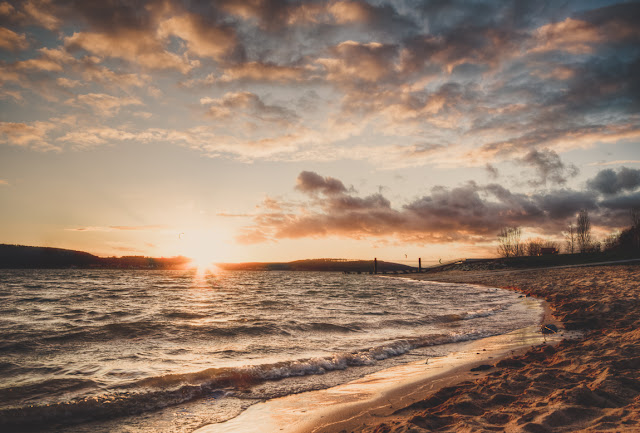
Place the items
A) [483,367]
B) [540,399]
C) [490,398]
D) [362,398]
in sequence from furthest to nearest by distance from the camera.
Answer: [483,367], [362,398], [490,398], [540,399]

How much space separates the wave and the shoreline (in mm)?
1218

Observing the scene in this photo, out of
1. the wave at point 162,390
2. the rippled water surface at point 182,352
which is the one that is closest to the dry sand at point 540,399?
the rippled water surface at point 182,352

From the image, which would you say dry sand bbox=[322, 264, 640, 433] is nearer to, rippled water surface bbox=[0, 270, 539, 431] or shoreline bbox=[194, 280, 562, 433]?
shoreline bbox=[194, 280, 562, 433]

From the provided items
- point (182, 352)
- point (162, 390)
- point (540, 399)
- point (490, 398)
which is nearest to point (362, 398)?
point (490, 398)

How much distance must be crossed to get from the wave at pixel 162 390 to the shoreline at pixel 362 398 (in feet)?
4.00

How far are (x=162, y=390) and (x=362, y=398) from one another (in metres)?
3.84

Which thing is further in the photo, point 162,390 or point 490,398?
point 162,390

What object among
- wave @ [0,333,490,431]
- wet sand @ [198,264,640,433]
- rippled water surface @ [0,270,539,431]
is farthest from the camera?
rippled water surface @ [0,270,539,431]

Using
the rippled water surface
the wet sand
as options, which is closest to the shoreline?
Answer: the wet sand

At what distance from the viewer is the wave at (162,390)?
5.62 m

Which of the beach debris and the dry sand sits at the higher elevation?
the dry sand

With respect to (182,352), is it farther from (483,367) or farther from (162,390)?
(483,367)

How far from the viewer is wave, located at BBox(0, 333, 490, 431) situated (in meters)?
5.62

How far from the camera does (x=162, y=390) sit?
6.69m
